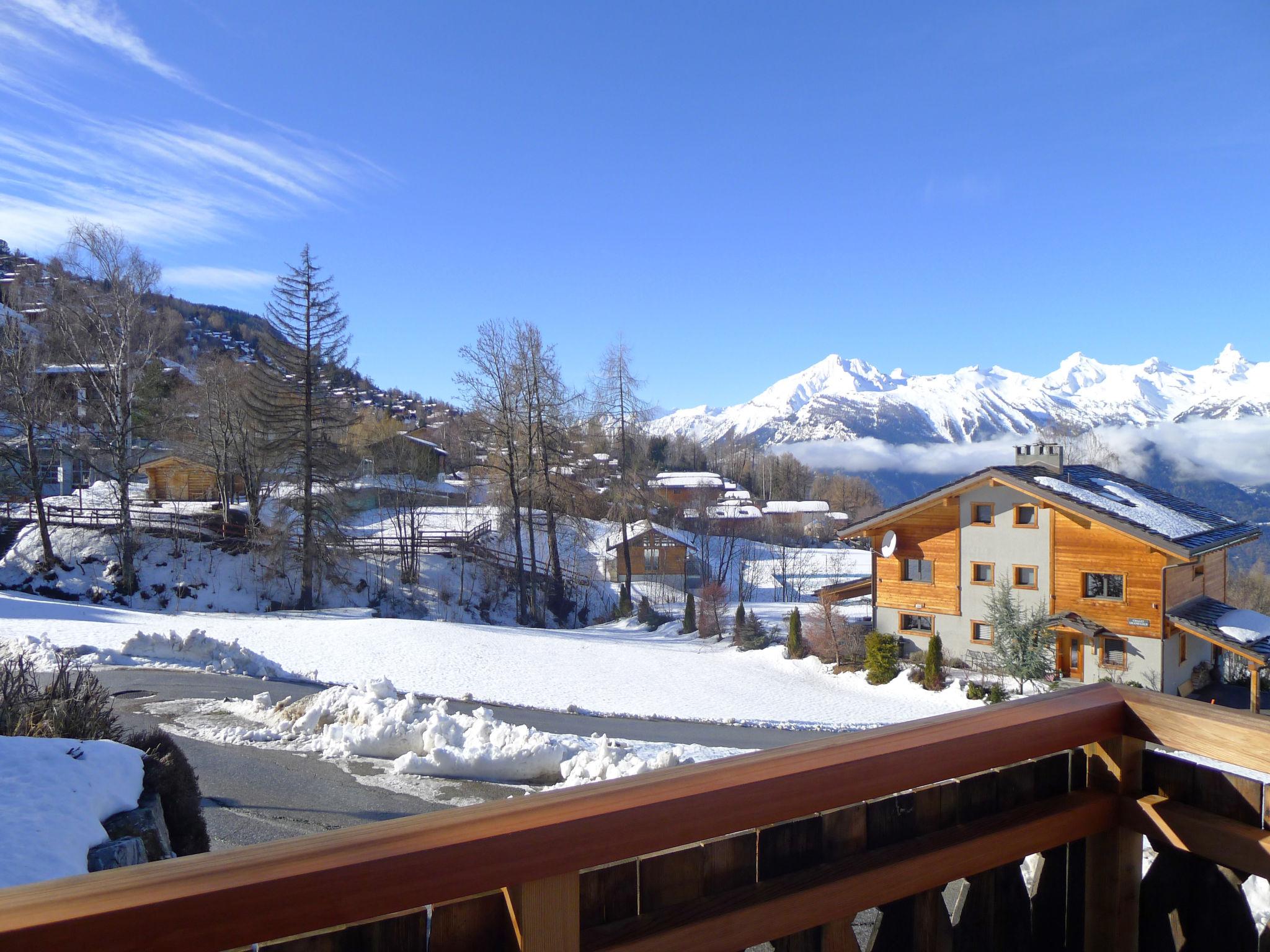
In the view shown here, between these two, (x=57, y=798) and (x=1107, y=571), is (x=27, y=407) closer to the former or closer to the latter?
(x=57, y=798)

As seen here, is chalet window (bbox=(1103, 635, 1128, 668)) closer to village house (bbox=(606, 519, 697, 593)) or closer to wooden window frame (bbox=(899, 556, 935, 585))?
wooden window frame (bbox=(899, 556, 935, 585))

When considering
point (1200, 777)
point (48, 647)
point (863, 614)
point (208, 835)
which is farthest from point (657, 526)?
point (1200, 777)

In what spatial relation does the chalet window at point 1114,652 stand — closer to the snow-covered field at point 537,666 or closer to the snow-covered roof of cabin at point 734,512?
the snow-covered field at point 537,666

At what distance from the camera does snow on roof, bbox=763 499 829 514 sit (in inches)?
2483

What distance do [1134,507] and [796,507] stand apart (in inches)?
1806

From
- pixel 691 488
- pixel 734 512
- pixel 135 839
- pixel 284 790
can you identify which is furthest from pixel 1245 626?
pixel 691 488

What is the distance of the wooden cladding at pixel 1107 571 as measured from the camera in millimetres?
19219

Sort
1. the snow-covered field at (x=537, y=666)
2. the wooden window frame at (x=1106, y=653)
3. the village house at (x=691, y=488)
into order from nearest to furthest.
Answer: the snow-covered field at (x=537, y=666)
the wooden window frame at (x=1106, y=653)
the village house at (x=691, y=488)

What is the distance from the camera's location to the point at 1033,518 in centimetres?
2117

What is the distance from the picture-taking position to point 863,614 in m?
27.3

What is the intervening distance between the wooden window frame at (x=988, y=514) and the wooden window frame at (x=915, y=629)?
2.90 m

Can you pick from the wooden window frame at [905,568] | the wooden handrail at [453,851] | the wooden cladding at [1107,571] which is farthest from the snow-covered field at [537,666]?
the wooden handrail at [453,851]

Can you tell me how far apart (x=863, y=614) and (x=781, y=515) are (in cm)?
3154

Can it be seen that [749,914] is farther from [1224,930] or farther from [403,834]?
[1224,930]
